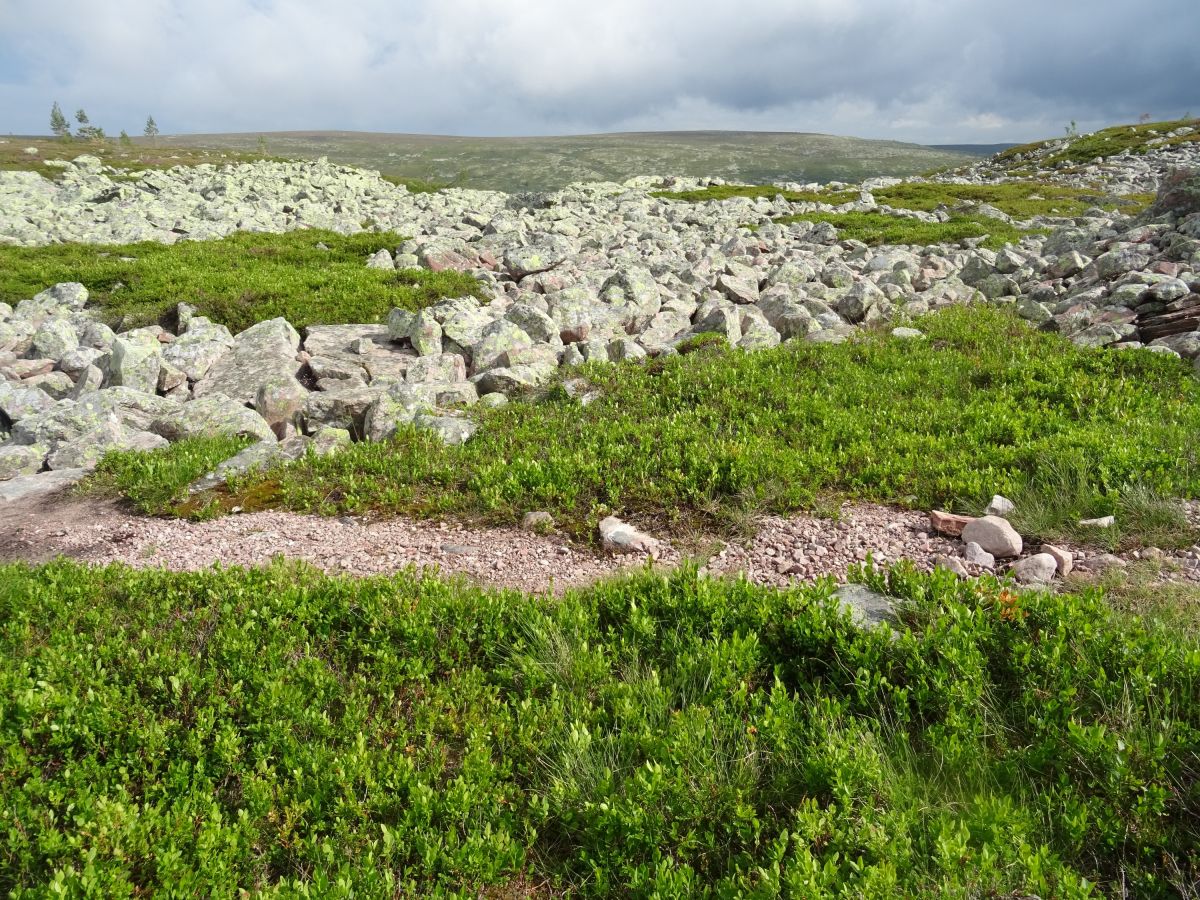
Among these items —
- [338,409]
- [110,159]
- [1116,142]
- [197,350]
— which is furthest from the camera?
[1116,142]

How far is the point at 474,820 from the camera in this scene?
4.27 meters

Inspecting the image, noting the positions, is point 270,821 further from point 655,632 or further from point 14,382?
point 14,382

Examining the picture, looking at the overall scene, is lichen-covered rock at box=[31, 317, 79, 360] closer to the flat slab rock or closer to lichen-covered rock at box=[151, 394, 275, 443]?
lichen-covered rock at box=[151, 394, 275, 443]

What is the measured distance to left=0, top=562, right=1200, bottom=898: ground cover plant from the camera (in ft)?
12.4

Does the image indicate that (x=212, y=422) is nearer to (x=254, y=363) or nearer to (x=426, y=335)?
(x=254, y=363)

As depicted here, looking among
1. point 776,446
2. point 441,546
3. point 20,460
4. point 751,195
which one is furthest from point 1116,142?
point 20,460

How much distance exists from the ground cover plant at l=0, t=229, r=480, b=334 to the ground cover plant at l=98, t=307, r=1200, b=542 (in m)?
9.80

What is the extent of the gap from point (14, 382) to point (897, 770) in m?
19.1

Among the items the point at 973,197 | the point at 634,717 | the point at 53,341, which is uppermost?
the point at 973,197

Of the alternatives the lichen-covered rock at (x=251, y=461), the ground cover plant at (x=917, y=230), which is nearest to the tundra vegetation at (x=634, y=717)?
the lichen-covered rock at (x=251, y=461)

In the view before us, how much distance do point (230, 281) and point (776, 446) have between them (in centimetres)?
1870

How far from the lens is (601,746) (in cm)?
476

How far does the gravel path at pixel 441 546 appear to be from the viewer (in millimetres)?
7762

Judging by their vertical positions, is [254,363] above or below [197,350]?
below
